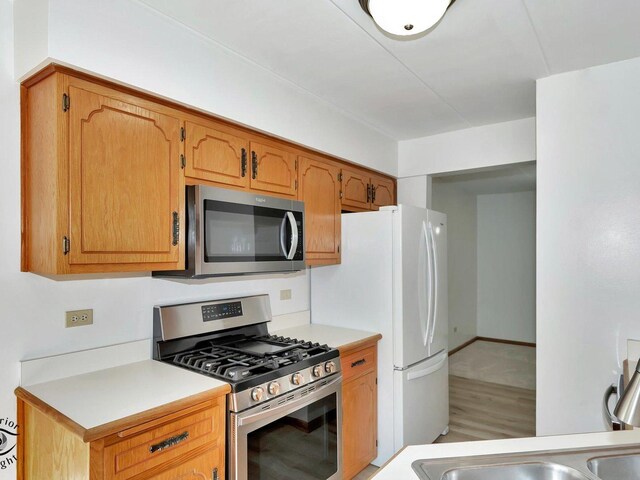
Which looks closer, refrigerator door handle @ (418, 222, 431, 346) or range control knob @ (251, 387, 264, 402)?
range control knob @ (251, 387, 264, 402)

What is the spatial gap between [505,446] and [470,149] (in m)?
2.57

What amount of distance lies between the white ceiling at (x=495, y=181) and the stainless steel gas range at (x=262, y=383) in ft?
9.32

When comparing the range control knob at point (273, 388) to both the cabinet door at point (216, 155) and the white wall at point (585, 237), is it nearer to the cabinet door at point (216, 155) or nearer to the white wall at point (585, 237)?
the cabinet door at point (216, 155)

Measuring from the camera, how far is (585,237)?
7.26 ft

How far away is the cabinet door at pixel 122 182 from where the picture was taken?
61.6 inches

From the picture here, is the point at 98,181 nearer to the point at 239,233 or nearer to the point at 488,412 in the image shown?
the point at 239,233

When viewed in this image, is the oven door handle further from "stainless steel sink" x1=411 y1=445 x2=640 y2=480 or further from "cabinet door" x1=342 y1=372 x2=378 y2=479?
"stainless steel sink" x1=411 y1=445 x2=640 y2=480

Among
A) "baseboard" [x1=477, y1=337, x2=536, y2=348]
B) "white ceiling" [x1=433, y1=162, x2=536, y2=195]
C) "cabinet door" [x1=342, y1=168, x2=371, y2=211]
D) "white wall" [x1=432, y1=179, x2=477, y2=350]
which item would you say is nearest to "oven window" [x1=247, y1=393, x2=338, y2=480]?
"cabinet door" [x1=342, y1=168, x2=371, y2=211]

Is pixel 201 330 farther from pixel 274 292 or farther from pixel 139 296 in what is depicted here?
pixel 274 292

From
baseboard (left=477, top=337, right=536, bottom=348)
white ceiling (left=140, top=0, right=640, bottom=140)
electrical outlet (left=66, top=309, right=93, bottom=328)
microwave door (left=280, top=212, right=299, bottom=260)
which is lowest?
baseboard (left=477, top=337, right=536, bottom=348)

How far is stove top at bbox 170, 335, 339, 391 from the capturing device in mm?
1811

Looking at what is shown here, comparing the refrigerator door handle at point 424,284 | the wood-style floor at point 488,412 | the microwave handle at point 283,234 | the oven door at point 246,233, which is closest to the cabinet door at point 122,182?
the oven door at point 246,233

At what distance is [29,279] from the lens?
1.71m

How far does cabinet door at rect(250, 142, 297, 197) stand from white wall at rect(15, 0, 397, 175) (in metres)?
0.12
